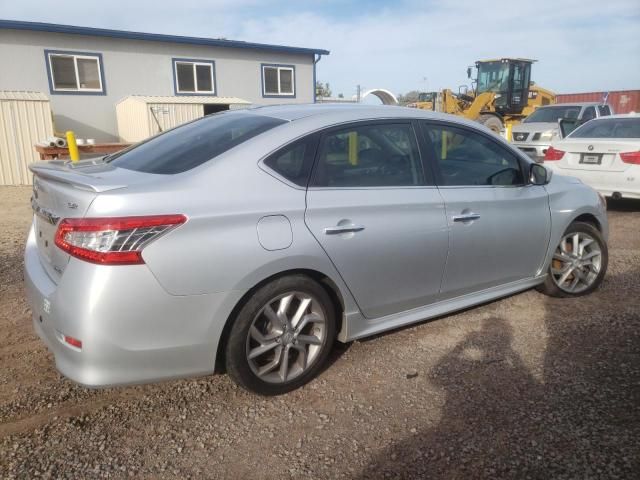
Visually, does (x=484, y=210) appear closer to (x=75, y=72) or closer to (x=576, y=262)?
(x=576, y=262)

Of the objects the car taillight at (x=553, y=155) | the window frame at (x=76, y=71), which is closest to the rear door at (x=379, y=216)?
the car taillight at (x=553, y=155)

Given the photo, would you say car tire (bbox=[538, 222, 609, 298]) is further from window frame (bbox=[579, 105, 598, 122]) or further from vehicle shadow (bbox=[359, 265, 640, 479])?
window frame (bbox=[579, 105, 598, 122])

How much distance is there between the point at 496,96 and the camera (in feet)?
57.0

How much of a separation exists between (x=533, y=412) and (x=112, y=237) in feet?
7.66

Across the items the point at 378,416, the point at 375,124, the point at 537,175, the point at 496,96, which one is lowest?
the point at 378,416

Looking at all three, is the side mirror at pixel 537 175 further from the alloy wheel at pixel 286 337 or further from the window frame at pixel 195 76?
the window frame at pixel 195 76

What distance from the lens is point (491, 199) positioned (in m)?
3.52

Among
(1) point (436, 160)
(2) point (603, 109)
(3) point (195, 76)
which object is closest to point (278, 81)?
(3) point (195, 76)

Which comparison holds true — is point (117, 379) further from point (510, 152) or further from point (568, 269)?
point (568, 269)

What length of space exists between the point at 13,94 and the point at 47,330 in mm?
12788

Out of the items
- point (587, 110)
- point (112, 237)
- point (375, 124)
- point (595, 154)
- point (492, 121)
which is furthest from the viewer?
point (492, 121)

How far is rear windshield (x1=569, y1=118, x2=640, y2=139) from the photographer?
768 cm

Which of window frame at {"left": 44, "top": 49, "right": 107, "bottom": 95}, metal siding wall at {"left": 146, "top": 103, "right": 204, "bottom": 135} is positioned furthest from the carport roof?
metal siding wall at {"left": 146, "top": 103, "right": 204, "bottom": 135}

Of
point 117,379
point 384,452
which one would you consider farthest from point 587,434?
point 117,379
